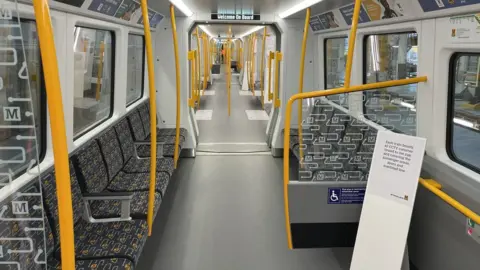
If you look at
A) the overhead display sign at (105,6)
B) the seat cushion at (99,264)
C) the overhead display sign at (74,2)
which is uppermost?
the overhead display sign at (105,6)

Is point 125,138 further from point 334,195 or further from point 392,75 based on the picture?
point 392,75

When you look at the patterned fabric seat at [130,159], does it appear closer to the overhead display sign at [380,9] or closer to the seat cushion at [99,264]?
the seat cushion at [99,264]

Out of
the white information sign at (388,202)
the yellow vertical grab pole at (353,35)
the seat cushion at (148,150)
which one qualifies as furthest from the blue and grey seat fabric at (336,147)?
the seat cushion at (148,150)

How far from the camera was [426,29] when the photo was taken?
3283 mm

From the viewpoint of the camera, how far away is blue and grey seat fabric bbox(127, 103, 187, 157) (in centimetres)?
582

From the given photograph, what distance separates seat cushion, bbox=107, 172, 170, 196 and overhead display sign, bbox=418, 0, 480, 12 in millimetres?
2784

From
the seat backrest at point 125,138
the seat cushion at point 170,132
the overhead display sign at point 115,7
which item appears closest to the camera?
the overhead display sign at point 115,7

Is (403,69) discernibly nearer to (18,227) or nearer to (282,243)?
(282,243)

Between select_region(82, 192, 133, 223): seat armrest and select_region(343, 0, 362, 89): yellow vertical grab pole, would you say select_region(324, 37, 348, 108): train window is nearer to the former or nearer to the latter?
select_region(343, 0, 362, 89): yellow vertical grab pole

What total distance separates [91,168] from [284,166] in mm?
1736

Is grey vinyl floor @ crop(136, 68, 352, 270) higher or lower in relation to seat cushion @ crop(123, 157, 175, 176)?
lower

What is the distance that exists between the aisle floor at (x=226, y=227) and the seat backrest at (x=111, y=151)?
2.37 feet

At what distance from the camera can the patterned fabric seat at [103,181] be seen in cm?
363

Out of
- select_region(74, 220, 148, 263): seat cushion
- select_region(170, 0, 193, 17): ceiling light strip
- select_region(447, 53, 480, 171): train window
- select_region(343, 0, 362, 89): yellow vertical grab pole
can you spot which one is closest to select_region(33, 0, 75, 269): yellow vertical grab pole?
select_region(74, 220, 148, 263): seat cushion
